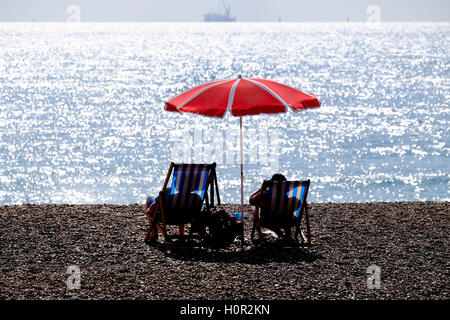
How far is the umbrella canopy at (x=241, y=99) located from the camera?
7426 mm

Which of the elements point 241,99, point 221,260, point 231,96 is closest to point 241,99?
point 241,99

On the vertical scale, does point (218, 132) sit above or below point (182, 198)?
above

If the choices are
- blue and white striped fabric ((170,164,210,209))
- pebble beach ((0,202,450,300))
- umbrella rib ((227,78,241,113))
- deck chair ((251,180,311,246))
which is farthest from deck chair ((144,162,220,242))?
umbrella rib ((227,78,241,113))

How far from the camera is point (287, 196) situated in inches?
320

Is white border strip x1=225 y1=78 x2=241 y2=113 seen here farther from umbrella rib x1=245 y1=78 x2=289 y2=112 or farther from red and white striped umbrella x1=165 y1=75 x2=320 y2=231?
umbrella rib x1=245 y1=78 x2=289 y2=112

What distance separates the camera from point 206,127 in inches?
1807

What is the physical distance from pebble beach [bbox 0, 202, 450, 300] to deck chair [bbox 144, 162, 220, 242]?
28 centimetres

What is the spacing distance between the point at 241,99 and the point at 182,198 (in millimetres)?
1462

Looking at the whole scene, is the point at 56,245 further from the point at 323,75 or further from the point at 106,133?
the point at 323,75

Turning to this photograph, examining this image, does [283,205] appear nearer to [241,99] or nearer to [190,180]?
[190,180]

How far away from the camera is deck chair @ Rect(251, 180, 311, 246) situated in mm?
8070

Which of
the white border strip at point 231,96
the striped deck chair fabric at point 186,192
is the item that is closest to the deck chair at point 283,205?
the striped deck chair fabric at point 186,192
